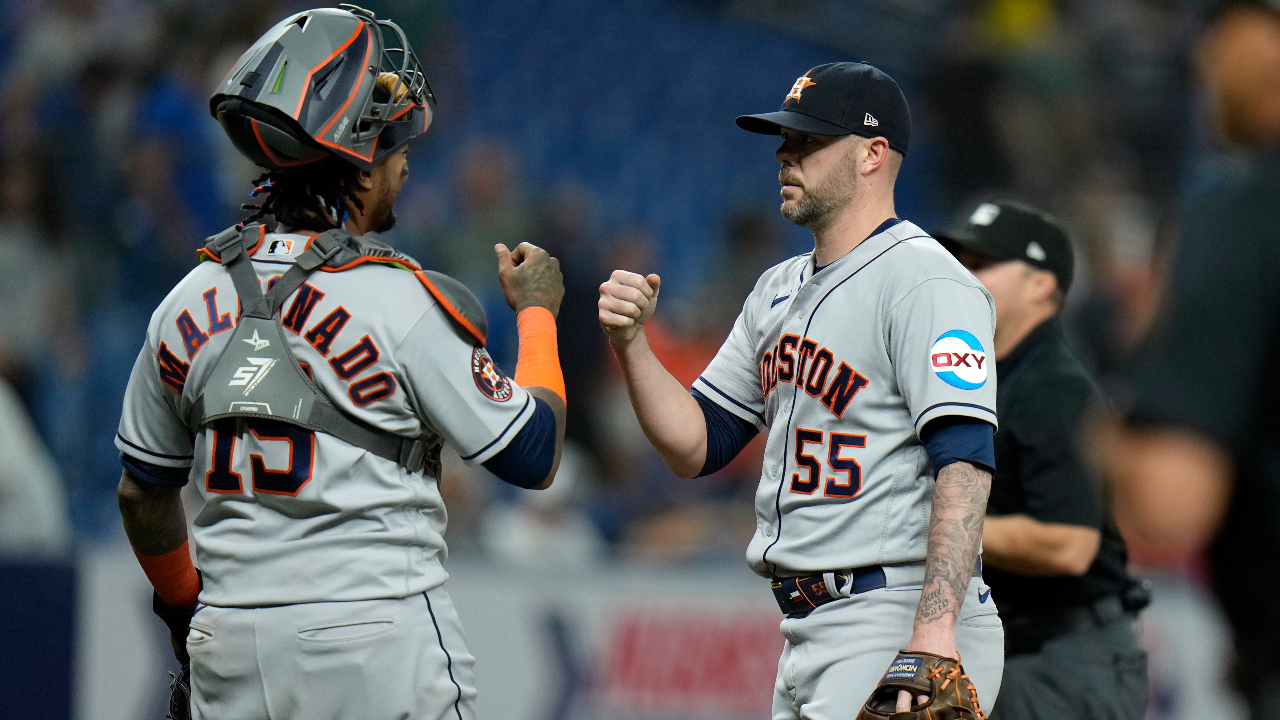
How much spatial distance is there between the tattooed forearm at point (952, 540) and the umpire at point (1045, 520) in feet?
2.66

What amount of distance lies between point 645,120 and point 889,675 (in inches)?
378

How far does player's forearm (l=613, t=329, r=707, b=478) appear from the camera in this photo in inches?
136

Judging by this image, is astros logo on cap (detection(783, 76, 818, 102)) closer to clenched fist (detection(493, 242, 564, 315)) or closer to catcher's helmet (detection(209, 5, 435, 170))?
clenched fist (detection(493, 242, 564, 315))

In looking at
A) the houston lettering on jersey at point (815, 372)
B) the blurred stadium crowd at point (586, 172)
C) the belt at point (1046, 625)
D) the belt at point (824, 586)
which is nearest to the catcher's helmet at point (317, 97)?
the houston lettering on jersey at point (815, 372)

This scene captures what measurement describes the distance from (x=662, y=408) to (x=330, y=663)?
43.7 inches

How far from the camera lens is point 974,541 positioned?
292cm

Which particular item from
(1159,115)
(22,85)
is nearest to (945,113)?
(1159,115)

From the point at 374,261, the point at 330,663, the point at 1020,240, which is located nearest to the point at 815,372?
the point at 374,261

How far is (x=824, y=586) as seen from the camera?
3.15 meters

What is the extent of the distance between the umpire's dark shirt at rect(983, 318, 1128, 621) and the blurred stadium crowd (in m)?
2.93

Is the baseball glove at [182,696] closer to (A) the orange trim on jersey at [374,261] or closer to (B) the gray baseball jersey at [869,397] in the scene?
(A) the orange trim on jersey at [374,261]

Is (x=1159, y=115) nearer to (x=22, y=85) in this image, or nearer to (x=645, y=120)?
(x=645, y=120)

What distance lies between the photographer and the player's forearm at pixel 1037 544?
3.69 m

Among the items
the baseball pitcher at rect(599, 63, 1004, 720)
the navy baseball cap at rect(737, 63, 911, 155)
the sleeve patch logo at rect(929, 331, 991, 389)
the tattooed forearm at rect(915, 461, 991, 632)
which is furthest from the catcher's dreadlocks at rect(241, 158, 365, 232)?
the tattooed forearm at rect(915, 461, 991, 632)
